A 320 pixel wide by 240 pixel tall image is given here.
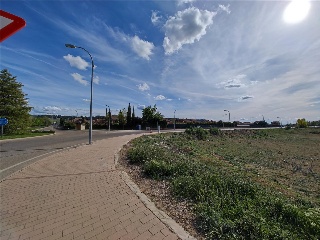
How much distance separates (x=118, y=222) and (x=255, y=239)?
2.22 metres

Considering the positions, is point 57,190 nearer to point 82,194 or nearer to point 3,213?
point 82,194

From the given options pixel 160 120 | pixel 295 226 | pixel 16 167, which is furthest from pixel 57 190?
pixel 160 120

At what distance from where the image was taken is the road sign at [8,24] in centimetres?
171

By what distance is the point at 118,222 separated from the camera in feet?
13.5

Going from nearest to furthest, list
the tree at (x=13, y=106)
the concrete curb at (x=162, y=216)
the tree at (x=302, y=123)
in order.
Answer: the concrete curb at (x=162, y=216) < the tree at (x=13, y=106) < the tree at (x=302, y=123)

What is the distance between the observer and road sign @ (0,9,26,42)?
1.71 meters

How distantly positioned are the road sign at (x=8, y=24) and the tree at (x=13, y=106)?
32.5 metres

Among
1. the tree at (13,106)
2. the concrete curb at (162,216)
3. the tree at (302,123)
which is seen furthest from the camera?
the tree at (302,123)

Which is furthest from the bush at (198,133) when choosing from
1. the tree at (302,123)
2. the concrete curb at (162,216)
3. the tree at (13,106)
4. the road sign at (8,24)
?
the tree at (302,123)

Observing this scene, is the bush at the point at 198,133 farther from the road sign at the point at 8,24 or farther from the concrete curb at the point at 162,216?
the road sign at the point at 8,24

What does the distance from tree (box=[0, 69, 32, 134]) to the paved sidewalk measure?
26.2 m

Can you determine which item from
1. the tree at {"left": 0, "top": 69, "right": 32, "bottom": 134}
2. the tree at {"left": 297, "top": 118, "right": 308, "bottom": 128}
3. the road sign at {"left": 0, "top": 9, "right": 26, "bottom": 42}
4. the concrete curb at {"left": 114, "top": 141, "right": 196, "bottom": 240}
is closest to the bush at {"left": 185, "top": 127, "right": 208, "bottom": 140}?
the tree at {"left": 0, "top": 69, "right": 32, "bottom": 134}

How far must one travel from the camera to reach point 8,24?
1.72 m

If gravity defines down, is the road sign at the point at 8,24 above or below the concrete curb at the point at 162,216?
above
